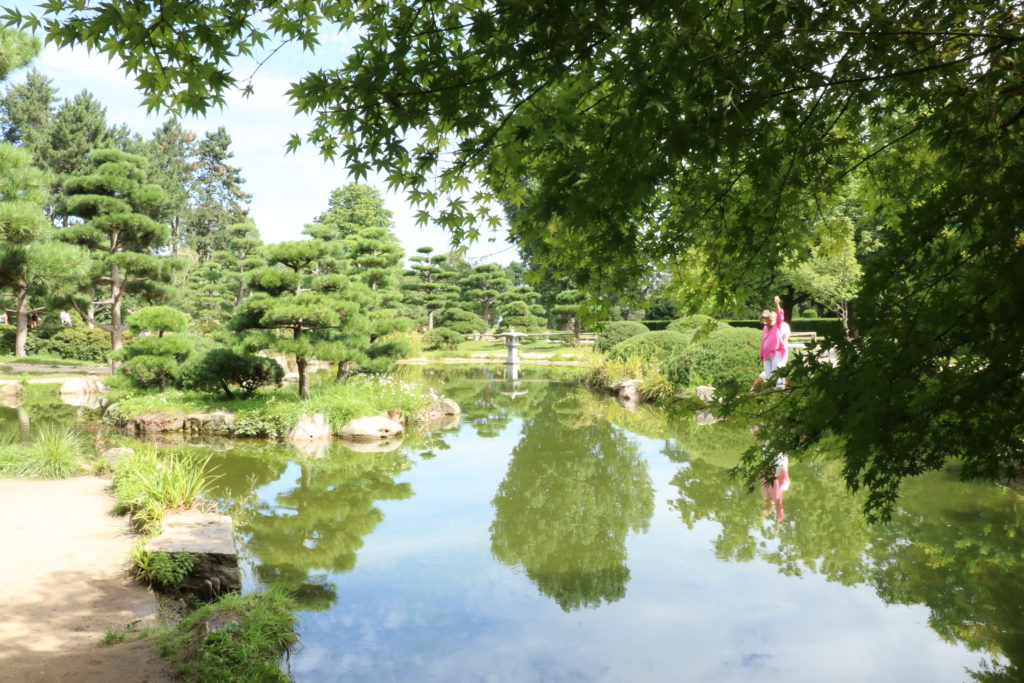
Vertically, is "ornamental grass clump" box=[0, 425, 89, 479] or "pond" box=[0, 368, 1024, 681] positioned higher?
"ornamental grass clump" box=[0, 425, 89, 479]

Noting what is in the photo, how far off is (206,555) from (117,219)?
11.9m

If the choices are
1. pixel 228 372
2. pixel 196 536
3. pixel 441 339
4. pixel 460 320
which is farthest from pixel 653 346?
pixel 460 320

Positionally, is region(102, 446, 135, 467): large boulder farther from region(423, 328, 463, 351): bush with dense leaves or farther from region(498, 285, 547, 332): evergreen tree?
region(498, 285, 547, 332): evergreen tree

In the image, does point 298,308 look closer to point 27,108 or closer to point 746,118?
point 746,118

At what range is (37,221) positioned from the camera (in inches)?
315

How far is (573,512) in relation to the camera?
601 centimetres

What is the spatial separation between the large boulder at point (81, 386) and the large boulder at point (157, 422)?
5.47 m

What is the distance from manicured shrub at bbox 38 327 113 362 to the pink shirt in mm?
20634

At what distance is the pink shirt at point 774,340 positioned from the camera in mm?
8477

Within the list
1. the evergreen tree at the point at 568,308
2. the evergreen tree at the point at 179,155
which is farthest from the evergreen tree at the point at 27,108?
the evergreen tree at the point at 568,308

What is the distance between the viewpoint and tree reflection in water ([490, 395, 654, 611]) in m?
4.54

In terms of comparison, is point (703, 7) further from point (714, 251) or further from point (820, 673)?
point (820, 673)

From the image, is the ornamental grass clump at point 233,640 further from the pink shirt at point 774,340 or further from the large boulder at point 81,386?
the large boulder at point 81,386

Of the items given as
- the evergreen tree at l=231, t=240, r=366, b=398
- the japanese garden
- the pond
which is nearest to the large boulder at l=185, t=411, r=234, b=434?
the japanese garden
